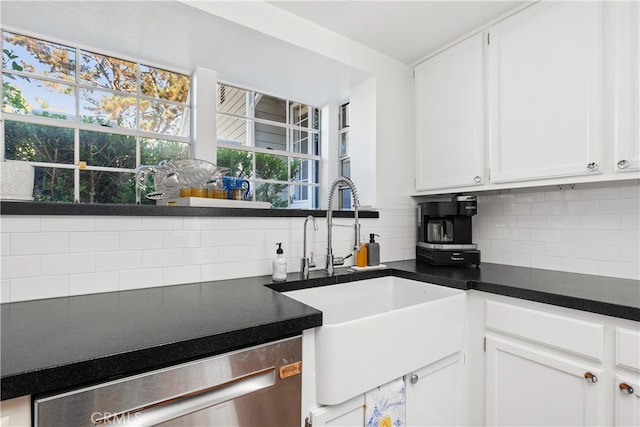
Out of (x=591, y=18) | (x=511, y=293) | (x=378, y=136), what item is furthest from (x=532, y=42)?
(x=511, y=293)

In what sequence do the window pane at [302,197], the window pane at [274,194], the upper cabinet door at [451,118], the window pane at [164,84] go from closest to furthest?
the upper cabinet door at [451,118] → the window pane at [164,84] → the window pane at [274,194] → the window pane at [302,197]

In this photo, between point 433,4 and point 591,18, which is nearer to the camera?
point 591,18

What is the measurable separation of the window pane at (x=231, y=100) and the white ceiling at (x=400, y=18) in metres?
0.76

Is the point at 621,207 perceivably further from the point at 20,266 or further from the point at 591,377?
the point at 20,266

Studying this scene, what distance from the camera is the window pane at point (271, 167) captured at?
2.39 metres

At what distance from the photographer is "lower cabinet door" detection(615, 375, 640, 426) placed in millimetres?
1038

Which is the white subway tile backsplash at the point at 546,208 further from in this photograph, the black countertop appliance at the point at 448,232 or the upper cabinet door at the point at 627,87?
the upper cabinet door at the point at 627,87

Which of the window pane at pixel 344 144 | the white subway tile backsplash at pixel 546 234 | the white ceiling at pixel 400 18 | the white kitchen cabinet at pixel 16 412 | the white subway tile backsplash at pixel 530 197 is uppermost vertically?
the white ceiling at pixel 400 18

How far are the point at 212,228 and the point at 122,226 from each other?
36 centimetres

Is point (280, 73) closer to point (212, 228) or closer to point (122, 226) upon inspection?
point (212, 228)

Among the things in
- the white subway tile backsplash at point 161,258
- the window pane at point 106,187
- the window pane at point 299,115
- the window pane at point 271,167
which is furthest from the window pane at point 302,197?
the white subway tile backsplash at point 161,258

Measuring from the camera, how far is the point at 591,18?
142 cm

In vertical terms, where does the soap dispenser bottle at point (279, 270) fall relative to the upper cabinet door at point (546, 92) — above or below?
below

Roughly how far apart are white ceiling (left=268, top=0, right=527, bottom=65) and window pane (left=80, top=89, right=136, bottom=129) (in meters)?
1.07
